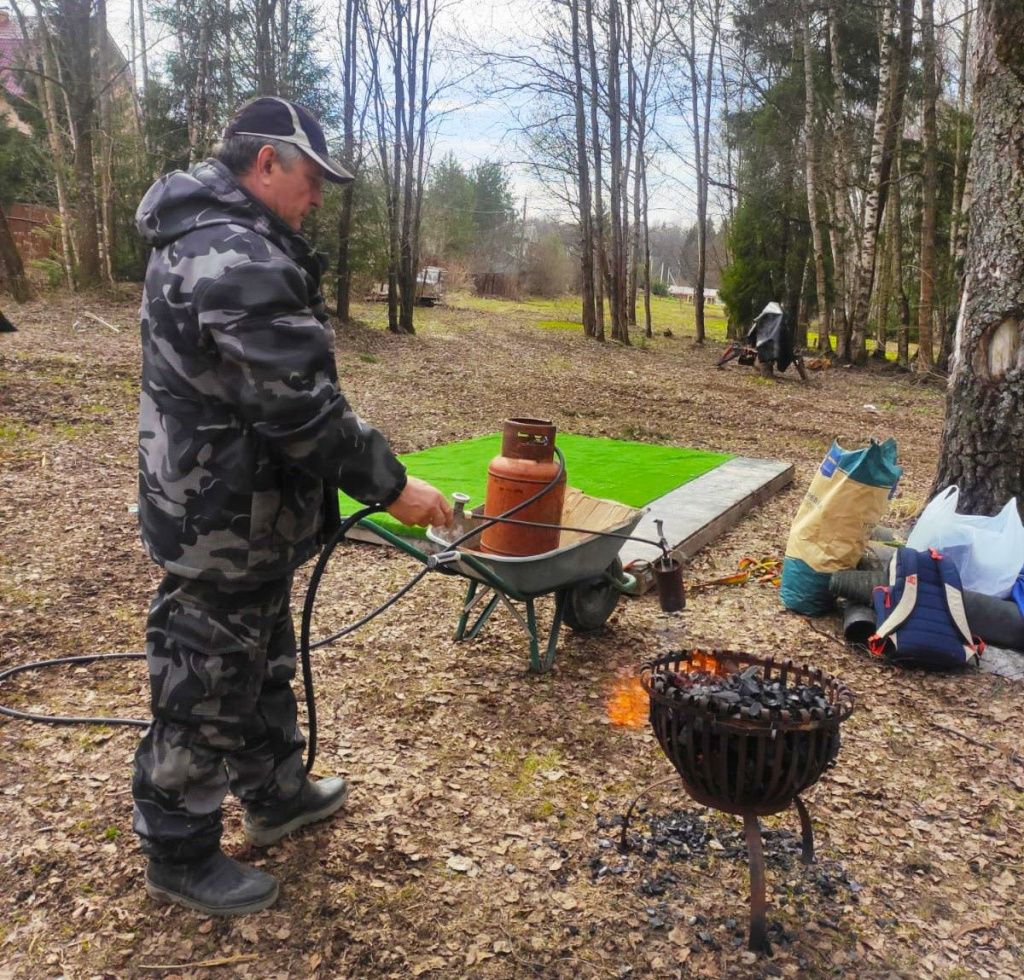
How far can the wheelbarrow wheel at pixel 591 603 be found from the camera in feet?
11.8

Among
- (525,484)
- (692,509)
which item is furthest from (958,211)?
(525,484)

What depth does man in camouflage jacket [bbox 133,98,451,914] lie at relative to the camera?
1682mm

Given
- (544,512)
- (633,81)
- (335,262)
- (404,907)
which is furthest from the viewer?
(633,81)

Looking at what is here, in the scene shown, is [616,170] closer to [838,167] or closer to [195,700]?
[838,167]

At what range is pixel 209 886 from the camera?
200 cm

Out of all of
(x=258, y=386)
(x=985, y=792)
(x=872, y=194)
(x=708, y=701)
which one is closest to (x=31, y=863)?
(x=258, y=386)

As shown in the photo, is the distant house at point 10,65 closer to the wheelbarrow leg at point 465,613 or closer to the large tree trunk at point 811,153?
the large tree trunk at point 811,153

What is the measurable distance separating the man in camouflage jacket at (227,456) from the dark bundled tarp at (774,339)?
12.6 m

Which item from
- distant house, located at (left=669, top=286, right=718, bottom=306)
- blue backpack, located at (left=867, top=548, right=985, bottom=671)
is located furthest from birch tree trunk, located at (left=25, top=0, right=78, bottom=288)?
distant house, located at (left=669, top=286, right=718, bottom=306)

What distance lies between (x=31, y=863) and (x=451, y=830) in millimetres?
1117

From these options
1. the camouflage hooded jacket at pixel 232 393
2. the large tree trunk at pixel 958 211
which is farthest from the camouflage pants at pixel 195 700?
the large tree trunk at pixel 958 211

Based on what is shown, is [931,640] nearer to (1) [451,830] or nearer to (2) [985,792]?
(2) [985,792]

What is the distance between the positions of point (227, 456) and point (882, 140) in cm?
1433

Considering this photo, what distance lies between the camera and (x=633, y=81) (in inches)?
798
